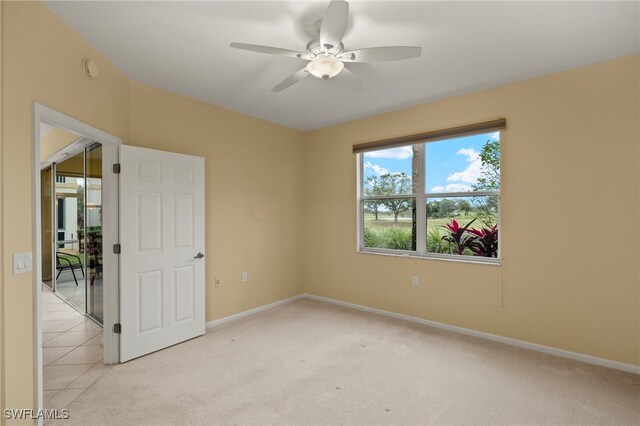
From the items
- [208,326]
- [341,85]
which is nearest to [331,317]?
[208,326]

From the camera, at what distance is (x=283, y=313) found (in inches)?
163

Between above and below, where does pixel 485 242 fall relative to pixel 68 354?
above

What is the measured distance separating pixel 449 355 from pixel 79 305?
4.91m

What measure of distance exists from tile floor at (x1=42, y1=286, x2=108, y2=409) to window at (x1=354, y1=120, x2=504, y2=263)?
3244mm

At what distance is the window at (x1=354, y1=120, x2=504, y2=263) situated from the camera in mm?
3387

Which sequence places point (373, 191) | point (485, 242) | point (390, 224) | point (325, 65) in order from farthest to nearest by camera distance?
1. point (373, 191)
2. point (390, 224)
3. point (485, 242)
4. point (325, 65)

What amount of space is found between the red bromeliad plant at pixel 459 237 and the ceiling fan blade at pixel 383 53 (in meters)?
2.19

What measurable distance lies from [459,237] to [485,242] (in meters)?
0.28

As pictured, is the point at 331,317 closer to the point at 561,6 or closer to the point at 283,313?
the point at 283,313

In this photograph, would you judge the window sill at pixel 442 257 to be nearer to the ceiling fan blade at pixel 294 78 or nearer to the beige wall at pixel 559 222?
the beige wall at pixel 559 222

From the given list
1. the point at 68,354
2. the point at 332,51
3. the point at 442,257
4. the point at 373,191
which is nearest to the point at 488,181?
the point at 442,257

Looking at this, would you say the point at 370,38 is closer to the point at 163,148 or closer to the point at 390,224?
the point at 163,148

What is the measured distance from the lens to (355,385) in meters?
2.41

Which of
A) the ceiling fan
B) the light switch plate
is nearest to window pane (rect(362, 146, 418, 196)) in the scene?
the ceiling fan
